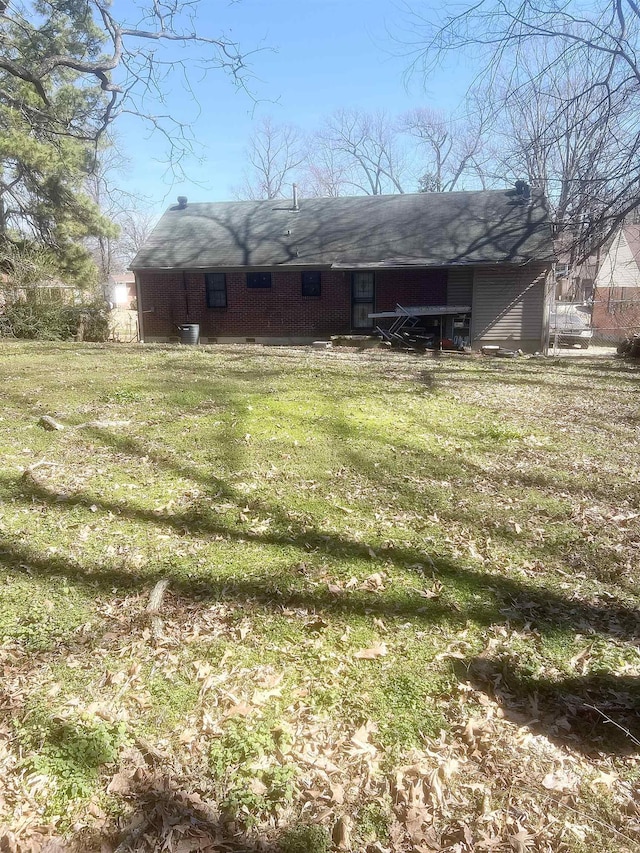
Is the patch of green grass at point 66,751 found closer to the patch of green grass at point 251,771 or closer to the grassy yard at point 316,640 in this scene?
the grassy yard at point 316,640

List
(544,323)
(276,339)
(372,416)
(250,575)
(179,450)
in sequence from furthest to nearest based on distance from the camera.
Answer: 1. (276,339)
2. (544,323)
3. (372,416)
4. (179,450)
5. (250,575)

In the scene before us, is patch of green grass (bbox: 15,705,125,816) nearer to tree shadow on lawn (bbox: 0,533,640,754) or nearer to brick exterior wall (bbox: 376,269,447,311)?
tree shadow on lawn (bbox: 0,533,640,754)

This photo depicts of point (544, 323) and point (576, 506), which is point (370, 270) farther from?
point (576, 506)

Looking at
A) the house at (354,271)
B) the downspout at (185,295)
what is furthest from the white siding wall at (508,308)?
the downspout at (185,295)

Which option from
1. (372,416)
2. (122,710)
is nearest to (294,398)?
(372,416)

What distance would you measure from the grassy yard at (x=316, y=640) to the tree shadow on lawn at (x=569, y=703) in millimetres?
12

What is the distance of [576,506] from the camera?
204 inches

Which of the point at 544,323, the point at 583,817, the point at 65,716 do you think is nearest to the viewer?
the point at 583,817

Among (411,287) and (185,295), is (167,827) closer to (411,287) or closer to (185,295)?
(411,287)

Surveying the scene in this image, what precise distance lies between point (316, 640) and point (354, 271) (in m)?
17.5

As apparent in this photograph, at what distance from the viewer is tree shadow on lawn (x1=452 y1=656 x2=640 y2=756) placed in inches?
105

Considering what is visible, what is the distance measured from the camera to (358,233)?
20.5 m

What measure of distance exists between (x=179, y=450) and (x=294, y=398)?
2824mm

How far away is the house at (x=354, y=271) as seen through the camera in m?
18.5
